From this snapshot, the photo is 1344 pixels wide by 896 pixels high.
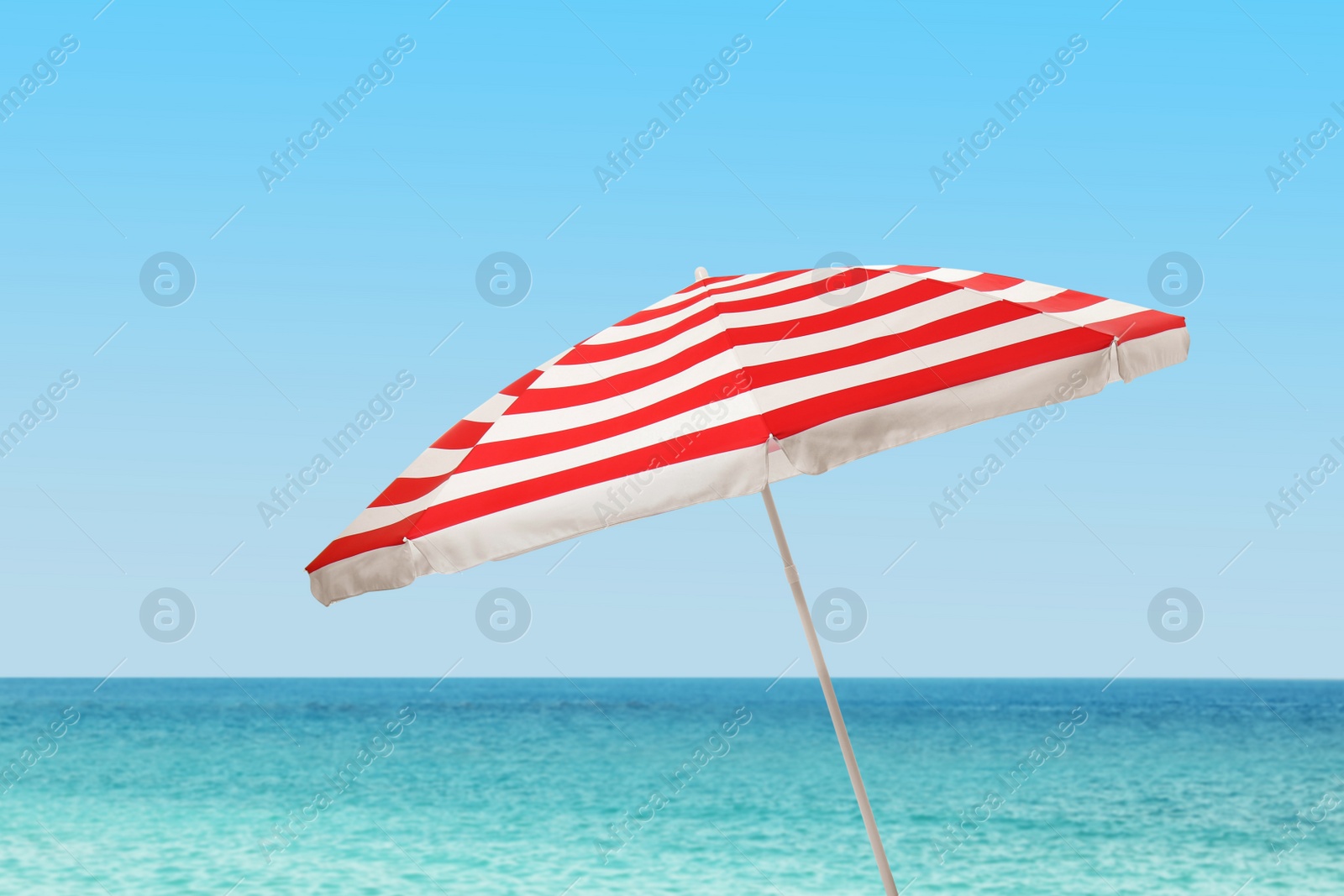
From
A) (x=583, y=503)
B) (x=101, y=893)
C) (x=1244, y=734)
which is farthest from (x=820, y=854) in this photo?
(x=1244, y=734)

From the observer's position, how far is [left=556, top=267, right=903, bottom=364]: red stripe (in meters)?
2.91

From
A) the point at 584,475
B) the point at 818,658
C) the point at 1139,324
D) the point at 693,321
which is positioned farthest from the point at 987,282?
the point at 584,475

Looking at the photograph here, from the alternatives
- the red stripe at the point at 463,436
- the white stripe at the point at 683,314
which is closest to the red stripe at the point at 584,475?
the red stripe at the point at 463,436

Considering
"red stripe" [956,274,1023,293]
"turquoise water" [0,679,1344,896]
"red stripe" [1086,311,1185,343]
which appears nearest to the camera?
"red stripe" [1086,311,1185,343]

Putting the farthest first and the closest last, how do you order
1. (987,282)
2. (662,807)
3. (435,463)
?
(662,807)
(435,463)
(987,282)

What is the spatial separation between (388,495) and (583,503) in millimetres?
966

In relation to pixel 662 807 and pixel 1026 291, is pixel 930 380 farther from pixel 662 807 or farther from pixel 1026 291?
pixel 662 807

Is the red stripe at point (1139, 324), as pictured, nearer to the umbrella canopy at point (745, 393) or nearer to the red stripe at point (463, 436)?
the umbrella canopy at point (745, 393)

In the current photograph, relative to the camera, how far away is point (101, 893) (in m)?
10.7

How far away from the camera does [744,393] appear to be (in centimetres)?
252

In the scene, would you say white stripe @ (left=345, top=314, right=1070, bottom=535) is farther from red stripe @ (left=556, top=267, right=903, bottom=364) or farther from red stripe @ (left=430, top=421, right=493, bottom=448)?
red stripe @ (left=430, top=421, right=493, bottom=448)

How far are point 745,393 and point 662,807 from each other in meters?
14.3

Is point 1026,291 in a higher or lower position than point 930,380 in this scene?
higher

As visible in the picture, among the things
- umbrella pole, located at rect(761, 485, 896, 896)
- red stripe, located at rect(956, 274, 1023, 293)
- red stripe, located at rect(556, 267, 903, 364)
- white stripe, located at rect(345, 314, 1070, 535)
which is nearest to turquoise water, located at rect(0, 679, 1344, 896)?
umbrella pole, located at rect(761, 485, 896, 896)
